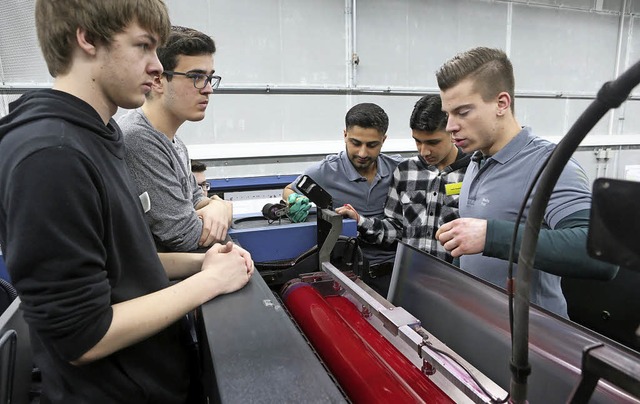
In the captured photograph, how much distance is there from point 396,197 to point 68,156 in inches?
51.3

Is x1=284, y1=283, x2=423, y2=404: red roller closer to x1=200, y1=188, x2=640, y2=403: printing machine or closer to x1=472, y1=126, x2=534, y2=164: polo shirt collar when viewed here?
x1=200, y1=188, x2=640, y2=403: printing machine

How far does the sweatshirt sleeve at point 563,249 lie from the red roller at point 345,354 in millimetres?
353

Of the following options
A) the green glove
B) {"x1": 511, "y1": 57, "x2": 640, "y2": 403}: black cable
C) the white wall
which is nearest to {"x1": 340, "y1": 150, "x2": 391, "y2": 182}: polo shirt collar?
the green glove

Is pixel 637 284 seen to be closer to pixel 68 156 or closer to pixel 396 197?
pixel 396 197

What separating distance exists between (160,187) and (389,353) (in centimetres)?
59

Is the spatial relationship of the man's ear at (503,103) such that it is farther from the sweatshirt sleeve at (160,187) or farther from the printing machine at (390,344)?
the sweatshirt sleeve at (160,187)

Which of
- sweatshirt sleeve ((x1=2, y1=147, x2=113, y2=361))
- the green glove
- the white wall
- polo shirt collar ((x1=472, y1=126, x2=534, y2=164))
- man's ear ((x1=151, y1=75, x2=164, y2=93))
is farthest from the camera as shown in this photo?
the white wall

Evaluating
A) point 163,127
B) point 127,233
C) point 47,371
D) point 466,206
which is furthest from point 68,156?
point 466,206

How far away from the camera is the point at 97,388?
0.57 meters

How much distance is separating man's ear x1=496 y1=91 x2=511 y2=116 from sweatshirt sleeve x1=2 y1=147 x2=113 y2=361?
1.01 m

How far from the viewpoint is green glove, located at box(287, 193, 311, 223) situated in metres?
1.27

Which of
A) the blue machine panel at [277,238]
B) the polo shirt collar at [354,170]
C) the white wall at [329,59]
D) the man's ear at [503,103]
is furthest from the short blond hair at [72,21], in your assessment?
the white wall at [329,59]

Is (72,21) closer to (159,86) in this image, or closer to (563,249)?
(159,86)

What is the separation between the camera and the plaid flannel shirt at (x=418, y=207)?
4.76 ft
